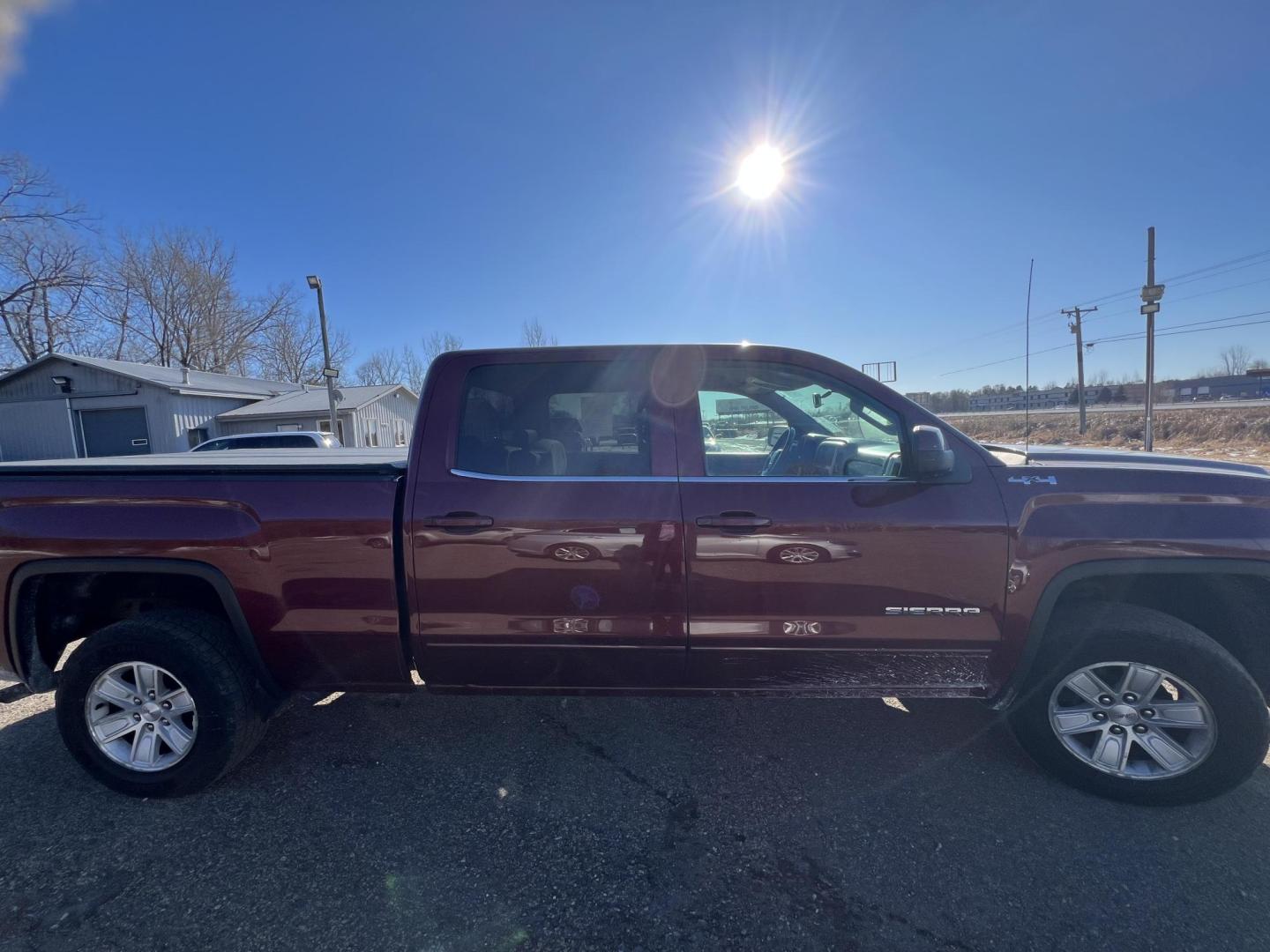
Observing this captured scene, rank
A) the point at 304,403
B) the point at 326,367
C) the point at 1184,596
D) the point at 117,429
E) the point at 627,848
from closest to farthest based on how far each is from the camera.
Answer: the point at 627,848
the point at 1184,596
the point at 326,367
the point at 117,429
the point at 304,403

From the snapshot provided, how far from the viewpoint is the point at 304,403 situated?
22.1m

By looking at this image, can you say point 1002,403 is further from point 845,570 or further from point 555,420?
point 555,420

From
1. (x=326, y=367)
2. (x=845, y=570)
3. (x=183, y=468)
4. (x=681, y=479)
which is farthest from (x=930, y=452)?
(x=326, y=367)

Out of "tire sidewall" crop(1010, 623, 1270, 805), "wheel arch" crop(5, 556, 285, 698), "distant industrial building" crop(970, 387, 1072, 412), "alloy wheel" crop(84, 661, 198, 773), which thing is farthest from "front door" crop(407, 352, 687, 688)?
"distant industrial building" crop(970, 387, 1072, 412)

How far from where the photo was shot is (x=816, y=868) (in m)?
2.06

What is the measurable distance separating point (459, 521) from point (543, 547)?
0.36 m

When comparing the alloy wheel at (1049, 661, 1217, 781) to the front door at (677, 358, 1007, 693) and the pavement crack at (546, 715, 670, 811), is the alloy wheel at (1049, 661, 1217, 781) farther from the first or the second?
the pavement crack at (546, 715, 670, 811)

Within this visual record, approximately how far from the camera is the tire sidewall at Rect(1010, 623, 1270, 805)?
2.25m

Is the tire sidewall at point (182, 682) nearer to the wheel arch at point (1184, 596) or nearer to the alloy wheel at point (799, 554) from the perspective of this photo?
the alloy wheel at point (799, 554)

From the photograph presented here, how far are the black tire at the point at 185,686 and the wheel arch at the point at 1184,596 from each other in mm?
3255

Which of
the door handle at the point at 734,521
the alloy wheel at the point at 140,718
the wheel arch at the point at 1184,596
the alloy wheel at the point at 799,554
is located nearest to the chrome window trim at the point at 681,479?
the door handle at the point at 734,521

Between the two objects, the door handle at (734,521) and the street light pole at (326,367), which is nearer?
the door handle at (734,521)

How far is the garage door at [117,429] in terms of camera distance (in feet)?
64.4

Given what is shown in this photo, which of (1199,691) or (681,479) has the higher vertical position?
(681,479)
